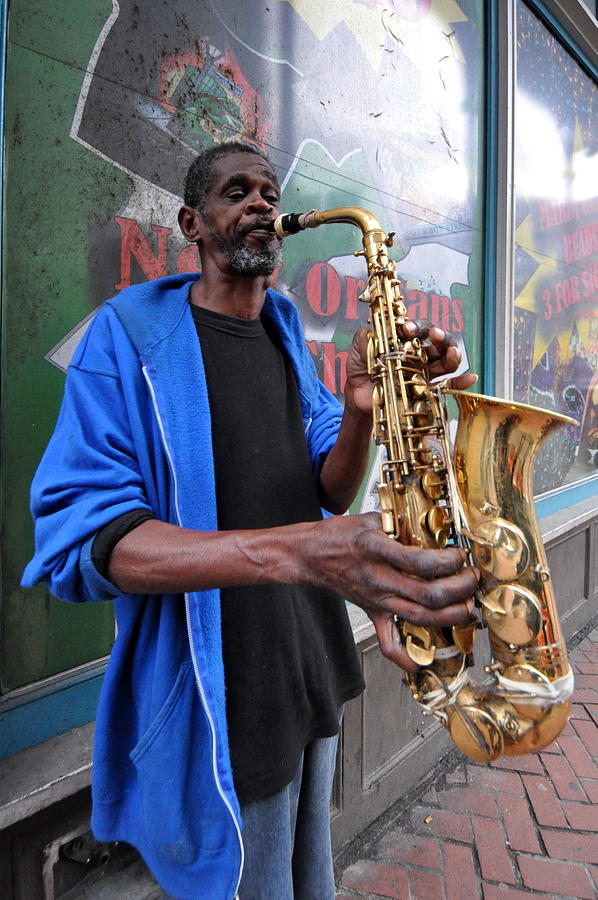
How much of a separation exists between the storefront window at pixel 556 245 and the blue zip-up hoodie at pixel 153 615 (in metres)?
3.57

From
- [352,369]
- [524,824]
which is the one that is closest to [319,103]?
[352,369]

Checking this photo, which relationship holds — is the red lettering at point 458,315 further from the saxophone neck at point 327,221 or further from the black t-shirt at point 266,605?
the black t-shirt at point 266,605

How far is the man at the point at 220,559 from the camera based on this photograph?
41.0 inches

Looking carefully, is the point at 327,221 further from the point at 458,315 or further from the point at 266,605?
the point at 458,315

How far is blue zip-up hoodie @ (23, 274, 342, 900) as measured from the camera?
1.11 meters

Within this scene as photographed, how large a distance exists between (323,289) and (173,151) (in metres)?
0.96

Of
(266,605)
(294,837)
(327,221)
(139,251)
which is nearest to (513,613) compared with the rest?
(266,605)

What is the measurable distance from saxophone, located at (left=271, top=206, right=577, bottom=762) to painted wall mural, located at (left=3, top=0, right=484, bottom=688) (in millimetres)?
969

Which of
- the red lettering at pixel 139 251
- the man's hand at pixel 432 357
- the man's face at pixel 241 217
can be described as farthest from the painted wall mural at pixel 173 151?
the man's hand at pixel 432 357

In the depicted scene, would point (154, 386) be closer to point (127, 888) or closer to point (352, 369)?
point (352, 369)

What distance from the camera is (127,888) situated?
1763 mm

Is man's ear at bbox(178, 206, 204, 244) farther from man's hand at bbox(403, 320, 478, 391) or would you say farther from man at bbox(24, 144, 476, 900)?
man's hand at bbox(403, 320, 478, 391)

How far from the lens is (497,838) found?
259cm

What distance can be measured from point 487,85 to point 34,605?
4.08 meters
